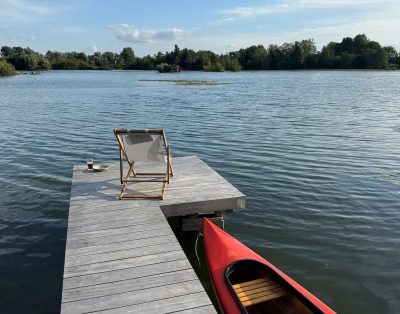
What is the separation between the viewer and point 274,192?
31.2 ft

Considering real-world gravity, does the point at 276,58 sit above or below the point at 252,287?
above

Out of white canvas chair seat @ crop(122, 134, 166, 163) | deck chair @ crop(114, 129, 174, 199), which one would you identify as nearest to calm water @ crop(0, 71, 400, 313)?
deck chair @ crop(114, 129, 174, 199)

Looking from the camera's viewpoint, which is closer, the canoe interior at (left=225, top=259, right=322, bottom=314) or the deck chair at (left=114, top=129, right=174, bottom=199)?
the canoe interior at (left=225, top=259, right=322, bottom=314)

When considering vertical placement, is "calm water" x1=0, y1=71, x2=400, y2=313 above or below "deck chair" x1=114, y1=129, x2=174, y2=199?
below

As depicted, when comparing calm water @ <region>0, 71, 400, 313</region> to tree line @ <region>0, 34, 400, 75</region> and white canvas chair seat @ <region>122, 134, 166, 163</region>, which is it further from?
tree line @ <region>0, 34, 400, 75</region>

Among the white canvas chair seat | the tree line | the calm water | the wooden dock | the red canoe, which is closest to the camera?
the wooden dock

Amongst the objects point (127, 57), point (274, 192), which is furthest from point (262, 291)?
point (127, 57)

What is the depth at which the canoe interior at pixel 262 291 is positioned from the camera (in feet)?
13.6

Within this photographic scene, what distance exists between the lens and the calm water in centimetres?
593

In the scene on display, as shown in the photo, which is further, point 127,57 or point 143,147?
point 127,57

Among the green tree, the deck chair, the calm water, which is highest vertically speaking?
the green tree

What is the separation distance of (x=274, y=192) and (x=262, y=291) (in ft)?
17.4

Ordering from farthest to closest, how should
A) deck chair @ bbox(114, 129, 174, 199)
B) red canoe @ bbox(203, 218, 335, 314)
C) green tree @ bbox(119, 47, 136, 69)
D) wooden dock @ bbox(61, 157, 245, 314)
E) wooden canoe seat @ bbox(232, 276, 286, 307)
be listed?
green tree @ bbox(119, 47, 136, 69) < deck chair @ bbox(114, 129, 174, 199) < wooden canoe seat @ bbox(232, 276, 286, 307) < red canoe @ bbox(203, 218, 335, 314) < wooden dock @ bbox(61, 157, 245, 314)

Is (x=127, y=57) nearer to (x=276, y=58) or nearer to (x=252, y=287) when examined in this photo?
(x=276, y=58)
